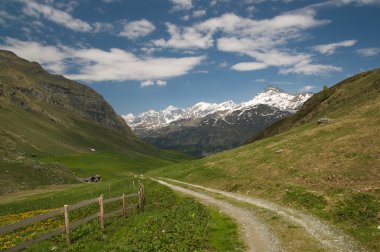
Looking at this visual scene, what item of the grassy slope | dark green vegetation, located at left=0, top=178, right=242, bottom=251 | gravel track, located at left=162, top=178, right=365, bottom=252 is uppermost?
the grassy slope

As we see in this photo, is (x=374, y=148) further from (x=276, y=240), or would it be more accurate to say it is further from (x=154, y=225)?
(x=154, y=225)

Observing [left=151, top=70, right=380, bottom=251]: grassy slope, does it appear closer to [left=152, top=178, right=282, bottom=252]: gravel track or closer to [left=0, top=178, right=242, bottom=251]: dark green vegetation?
[left=152, top=178, right=282, bottom=252]: gravel track

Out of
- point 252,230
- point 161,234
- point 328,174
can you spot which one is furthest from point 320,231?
point 328,174

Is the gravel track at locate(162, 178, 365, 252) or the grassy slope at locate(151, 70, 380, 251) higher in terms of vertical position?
the grassy slope at locate(151, 70, 380, 251)

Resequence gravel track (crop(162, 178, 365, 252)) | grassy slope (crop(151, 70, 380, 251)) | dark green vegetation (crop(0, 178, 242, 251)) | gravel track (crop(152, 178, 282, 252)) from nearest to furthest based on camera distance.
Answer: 1. gravel track (crop(162, 178, 365, 252))
2. gravel track (crop(152, 178, 282, 252))
3. dark green vegetation (crop(0, 178, 242, 251))
4. grassy slope (crop(151, 70, 380, 251))

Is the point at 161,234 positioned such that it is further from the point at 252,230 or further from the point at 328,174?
the point at 328,174

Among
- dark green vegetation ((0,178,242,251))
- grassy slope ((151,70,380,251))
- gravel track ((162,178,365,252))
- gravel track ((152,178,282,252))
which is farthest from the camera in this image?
grassy slope ((151,70,380,251))

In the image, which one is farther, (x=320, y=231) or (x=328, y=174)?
(x=328, y=174)

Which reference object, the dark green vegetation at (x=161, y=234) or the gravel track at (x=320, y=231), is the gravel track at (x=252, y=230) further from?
the gravel track at (x=320, y=231)

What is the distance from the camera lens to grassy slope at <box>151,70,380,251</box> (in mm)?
27078

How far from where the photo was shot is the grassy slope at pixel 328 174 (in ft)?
88.8

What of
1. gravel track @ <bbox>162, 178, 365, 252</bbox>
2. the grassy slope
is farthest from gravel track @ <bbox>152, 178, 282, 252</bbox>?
the grassy slope

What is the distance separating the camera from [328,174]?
38.1 m

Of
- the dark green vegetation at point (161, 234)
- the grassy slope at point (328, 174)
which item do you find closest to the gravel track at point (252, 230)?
the dark green vegetation at point (161, 234)
